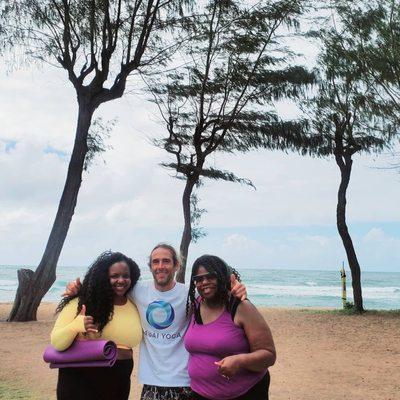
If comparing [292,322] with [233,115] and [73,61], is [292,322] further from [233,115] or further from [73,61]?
[73,61]

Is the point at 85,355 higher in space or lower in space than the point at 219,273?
lower

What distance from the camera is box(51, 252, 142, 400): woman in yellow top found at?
284 centimetres

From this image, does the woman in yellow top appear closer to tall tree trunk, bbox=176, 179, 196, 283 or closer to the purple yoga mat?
the purple yoga mat

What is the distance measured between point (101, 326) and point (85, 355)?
16cm

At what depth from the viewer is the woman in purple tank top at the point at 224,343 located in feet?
8.38

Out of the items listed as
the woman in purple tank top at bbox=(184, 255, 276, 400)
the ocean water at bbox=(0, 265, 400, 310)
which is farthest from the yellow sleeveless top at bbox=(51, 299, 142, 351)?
the ocean water at bbox=(0, 265, 400, 310)

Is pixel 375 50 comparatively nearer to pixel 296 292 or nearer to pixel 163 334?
pixel 163 334

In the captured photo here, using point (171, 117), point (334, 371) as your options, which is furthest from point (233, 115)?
point (334, 371)

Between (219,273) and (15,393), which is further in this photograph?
(15,393)

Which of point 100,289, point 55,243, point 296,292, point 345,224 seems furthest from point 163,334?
point 296,292

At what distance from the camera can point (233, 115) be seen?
648 inches

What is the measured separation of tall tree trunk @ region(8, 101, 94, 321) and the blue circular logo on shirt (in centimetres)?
1008

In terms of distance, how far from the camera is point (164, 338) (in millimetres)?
2904

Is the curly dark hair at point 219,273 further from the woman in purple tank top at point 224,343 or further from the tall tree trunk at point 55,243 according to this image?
the tall tree trunk at point 55,243
